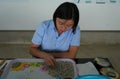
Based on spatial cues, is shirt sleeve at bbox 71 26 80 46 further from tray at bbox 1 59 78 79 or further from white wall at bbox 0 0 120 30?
white wall at bbox 0 0 120 30

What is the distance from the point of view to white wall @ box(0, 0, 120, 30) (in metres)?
3.03

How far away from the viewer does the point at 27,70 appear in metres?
1.26

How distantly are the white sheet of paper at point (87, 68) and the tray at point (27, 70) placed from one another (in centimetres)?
5

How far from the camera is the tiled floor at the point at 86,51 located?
302 centimetres

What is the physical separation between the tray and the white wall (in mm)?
1802

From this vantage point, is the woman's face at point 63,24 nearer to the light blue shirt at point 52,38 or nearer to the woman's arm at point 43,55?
the light blue shirt at point 52,38

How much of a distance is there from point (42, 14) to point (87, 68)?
73.9 inches

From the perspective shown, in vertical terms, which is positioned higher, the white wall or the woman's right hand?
the woman's right hand

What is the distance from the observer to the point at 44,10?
10.1ft

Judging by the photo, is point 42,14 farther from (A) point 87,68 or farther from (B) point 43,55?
(A) point 87,68

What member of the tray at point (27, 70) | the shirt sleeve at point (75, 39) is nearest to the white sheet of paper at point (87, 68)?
the tray at point (27, 70)

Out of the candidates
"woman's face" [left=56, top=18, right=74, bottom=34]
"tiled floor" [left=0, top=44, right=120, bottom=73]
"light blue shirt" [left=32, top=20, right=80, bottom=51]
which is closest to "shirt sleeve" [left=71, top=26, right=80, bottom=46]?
"light blue shirt" [left=32, top=20, right=80, bottom=51]

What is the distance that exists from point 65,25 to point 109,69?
1.33ft

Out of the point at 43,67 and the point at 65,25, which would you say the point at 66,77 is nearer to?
the point at 43,67
